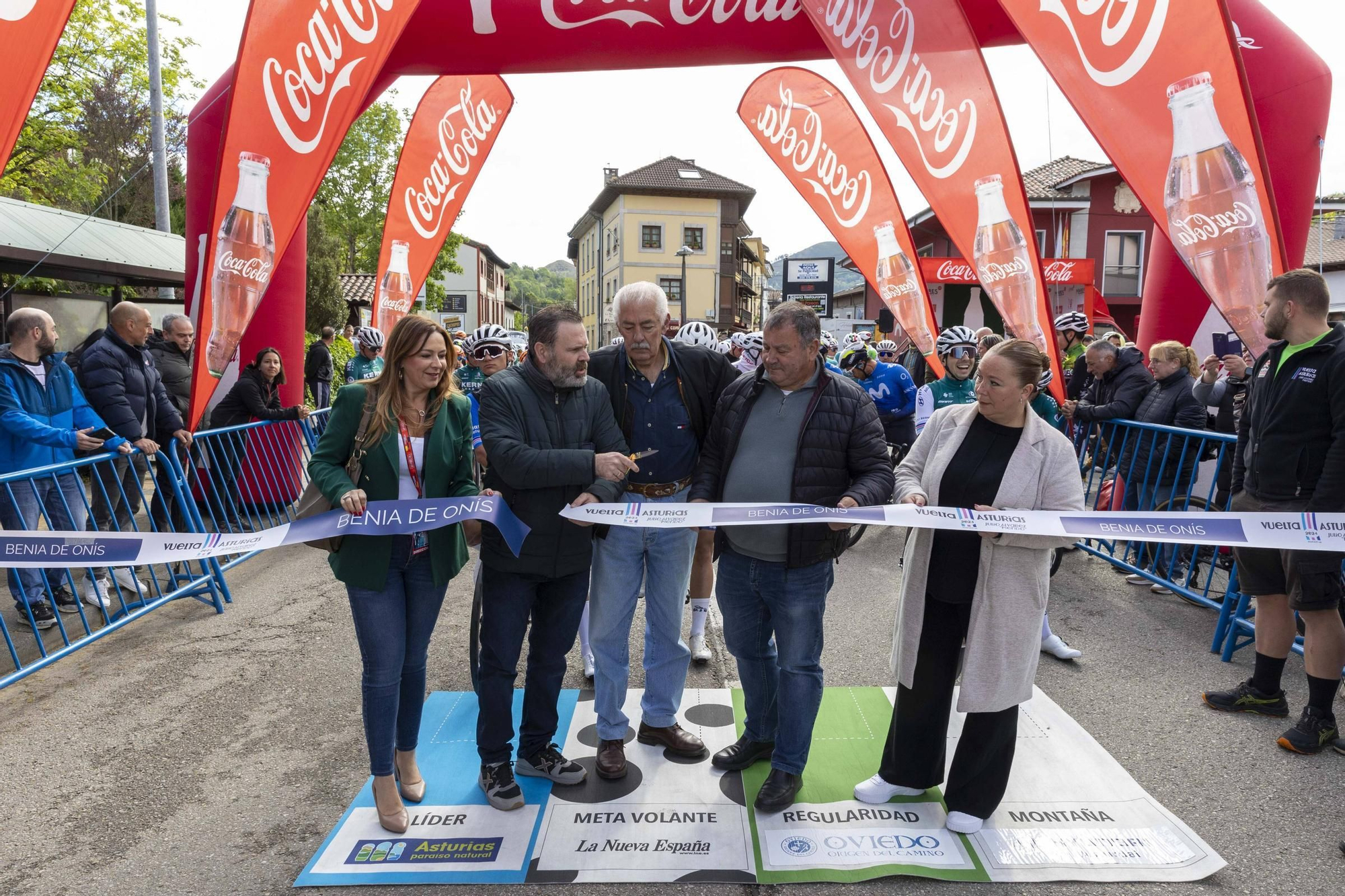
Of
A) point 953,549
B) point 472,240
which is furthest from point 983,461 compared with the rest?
point 472,240

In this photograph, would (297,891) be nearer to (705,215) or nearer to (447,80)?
(447,80)

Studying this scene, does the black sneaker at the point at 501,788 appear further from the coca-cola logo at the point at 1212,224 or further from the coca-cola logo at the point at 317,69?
the coca-cola logo at the point at 1212,224

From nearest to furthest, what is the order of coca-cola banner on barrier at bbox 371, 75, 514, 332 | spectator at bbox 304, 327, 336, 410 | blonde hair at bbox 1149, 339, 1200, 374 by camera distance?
blonde hair at bbox 1149, 339, 1200, 374 → coca-cola banner on barrier at bbox 371, 75, 514, 332 → spectator at bbox 304, 327, 336, 410

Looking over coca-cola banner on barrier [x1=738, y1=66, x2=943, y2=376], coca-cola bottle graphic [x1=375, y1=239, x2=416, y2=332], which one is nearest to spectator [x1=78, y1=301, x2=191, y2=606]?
coca-cola bottle graphic [x1=375, y1=239, x2=416, y2=332]

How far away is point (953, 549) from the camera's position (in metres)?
3.12

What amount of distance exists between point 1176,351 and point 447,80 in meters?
7.88

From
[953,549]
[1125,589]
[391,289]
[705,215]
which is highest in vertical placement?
[705,215]

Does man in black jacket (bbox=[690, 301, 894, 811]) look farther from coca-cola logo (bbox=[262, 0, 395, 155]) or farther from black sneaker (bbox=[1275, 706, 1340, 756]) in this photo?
coca-cola logo (bbox=[262, 0, 395, 155])

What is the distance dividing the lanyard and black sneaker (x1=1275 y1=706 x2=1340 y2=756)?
422 cm

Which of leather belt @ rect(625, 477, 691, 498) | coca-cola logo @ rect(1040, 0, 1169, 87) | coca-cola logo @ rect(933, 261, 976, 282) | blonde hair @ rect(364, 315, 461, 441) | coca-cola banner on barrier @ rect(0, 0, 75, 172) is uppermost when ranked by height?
coca-cola logo @ rect(933, 261, 976, 282)

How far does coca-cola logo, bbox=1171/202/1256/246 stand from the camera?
14.6 feet

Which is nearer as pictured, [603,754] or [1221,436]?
[603,754]

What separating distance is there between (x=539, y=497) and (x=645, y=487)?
1.82ft

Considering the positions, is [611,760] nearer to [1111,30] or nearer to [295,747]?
[295,747]
